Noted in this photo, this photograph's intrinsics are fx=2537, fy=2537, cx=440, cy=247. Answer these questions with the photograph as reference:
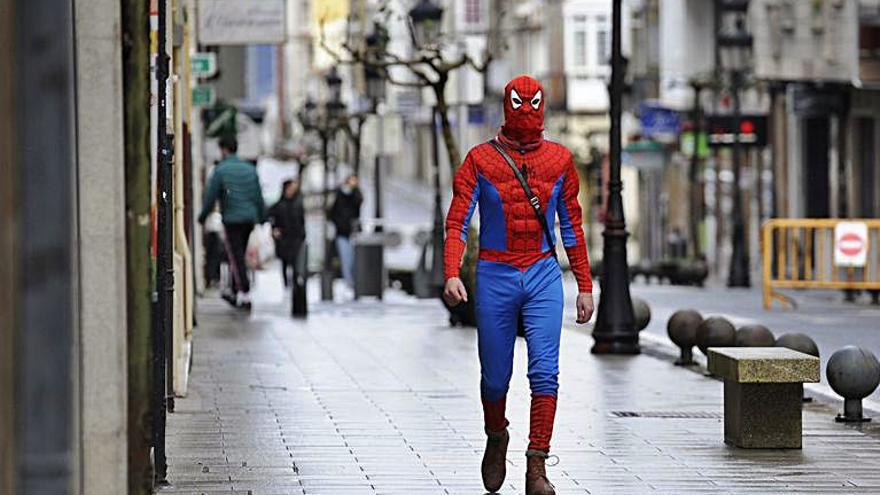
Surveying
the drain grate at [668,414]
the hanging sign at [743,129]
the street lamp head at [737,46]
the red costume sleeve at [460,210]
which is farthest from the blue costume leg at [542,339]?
the hanging sign at [743,129]

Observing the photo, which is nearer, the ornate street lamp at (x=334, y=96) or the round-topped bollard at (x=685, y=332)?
the round-topped bollard at (x=685, y=332)

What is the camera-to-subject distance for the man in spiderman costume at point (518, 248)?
11.9 m

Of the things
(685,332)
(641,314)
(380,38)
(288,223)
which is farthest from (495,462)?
(288,223)

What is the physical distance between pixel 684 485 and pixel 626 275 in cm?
1006

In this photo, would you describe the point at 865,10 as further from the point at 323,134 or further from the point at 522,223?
the point at 522,223

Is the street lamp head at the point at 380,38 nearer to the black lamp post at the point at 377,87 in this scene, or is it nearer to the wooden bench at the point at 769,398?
the black lamp post at the point at 377,87

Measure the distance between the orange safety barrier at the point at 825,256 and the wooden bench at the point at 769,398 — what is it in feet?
63.6

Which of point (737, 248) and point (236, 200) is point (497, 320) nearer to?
point (236, 200)

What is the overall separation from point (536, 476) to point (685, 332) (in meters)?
9.09

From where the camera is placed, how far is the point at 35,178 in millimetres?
7570

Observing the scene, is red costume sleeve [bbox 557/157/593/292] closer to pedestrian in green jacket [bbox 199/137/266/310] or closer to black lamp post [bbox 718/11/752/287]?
pedestrian in green jacket [bbox 199/137/266/310]

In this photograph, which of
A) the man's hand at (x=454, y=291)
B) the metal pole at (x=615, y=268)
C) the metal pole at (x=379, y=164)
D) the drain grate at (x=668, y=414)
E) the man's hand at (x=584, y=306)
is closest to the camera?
the man's hand at (x=454, y=291)

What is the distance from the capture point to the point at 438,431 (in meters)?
14.9

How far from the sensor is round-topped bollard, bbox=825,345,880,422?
15.6 metres
